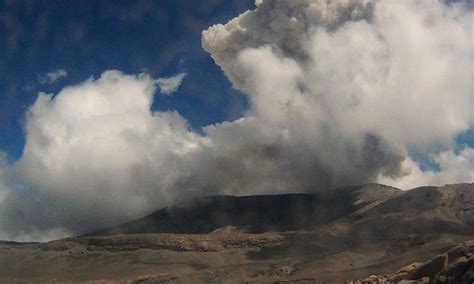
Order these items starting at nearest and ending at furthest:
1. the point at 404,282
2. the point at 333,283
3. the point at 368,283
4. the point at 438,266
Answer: the point at 404,282
the point at 438,266
the point at 368,283
the point at 333,283

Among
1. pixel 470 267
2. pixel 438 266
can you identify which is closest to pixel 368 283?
pixel 438 266

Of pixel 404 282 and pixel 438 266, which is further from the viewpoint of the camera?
pixel 438 266

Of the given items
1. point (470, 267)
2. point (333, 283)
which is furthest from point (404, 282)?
point (333, 283)

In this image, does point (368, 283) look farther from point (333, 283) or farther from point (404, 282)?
point (333, 283)

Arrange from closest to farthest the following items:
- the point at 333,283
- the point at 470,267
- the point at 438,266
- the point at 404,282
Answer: the point at 470,267
the point at 404,282
the point at 438,266
the point at 333,283

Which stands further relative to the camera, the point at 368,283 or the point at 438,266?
the point at 368,283

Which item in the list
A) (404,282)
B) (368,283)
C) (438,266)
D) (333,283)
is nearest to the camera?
(404,282)

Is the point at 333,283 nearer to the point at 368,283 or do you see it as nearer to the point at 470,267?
the point at 368,283

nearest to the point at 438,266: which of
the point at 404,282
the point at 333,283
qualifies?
the point at 404,282

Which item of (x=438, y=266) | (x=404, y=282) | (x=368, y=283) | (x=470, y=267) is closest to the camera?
(x=470, y=267)
